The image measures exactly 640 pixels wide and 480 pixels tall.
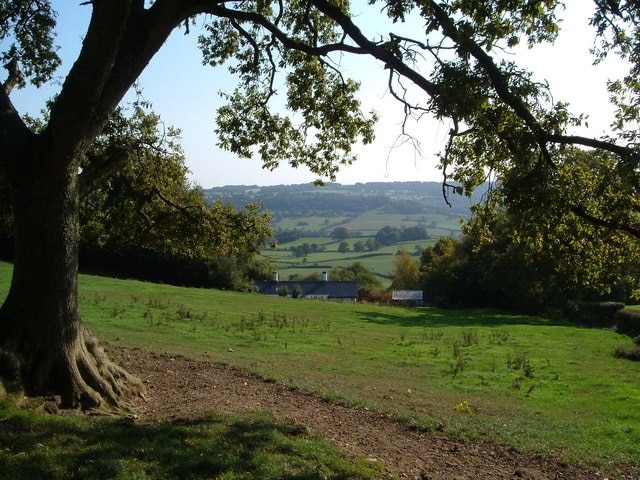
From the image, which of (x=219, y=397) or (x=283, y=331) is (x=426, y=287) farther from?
(x=219, y=397)

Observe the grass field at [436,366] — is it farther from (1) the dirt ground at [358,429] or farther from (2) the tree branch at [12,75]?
(2) the tree branch at [12,75]

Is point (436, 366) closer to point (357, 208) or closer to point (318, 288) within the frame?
point (318, 288)

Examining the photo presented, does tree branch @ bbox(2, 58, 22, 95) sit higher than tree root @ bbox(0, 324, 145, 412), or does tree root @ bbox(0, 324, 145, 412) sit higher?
tree branch @ bbox(2, 58, 22, 95)

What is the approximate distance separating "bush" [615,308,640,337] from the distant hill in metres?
103

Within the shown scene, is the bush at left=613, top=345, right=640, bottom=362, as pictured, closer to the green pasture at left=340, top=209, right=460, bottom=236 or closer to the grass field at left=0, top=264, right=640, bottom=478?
the grass field at left=0, top=264, right=640, bottom=478

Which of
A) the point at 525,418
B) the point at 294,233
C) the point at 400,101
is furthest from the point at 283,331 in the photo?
the point at 294,233

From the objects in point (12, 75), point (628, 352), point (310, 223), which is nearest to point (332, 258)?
point (310, 223)

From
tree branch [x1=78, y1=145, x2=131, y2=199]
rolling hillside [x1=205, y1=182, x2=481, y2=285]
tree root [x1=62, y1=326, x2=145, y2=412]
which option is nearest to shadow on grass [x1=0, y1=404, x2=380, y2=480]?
tree root [x1=62, y1=326, x2=145, y2=412]

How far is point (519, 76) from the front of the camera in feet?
28.5

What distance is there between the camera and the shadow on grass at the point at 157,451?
6.07 metres

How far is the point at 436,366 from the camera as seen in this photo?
19969 mm

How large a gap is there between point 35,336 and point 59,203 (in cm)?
187

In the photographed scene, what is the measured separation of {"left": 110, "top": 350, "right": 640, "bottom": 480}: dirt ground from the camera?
8.28 m

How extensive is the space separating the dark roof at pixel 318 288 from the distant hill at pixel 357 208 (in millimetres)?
55211
